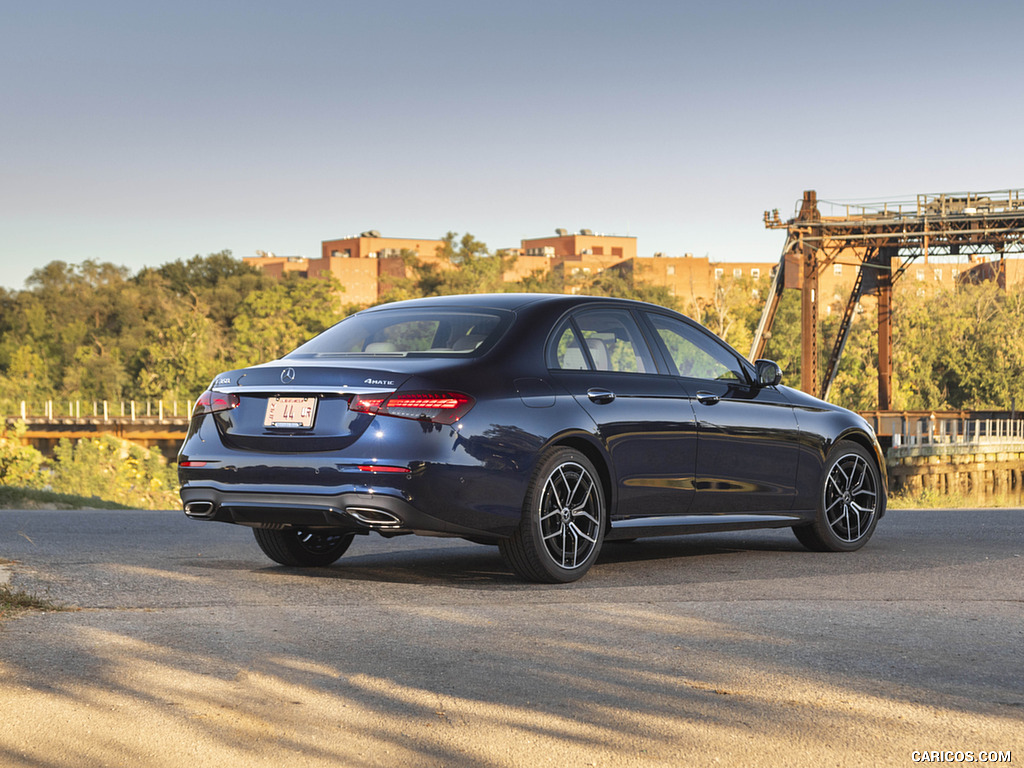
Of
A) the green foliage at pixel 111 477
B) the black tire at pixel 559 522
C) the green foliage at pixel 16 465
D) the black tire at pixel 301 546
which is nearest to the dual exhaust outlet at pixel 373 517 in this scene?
the black tire at pixel 559 522

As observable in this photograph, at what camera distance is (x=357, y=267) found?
5664 inches

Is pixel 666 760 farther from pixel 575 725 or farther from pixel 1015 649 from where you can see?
pixel 1015 649

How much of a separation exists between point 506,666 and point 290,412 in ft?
7.66

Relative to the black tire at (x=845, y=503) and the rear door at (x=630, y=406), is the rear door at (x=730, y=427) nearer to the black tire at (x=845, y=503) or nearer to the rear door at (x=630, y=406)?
the rear door at (x=630, y=406)

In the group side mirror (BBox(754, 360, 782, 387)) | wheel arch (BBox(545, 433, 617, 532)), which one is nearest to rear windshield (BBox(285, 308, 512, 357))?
wheel arch (BBox(545, 433, 617, 532))

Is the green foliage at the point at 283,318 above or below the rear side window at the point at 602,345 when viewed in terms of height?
above

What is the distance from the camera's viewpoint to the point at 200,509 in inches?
271

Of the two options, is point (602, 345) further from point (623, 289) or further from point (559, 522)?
point (623, 289)

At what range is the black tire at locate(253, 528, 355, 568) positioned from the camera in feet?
25.6

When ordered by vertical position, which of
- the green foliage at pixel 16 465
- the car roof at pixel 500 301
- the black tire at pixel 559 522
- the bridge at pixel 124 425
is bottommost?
the bridge at pixel 124 425

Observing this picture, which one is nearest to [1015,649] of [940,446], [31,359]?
[940,446]

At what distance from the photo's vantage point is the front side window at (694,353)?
8.02 m

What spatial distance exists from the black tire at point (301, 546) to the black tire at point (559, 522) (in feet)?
5.16

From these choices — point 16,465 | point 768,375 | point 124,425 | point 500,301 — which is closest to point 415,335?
point 500,301
